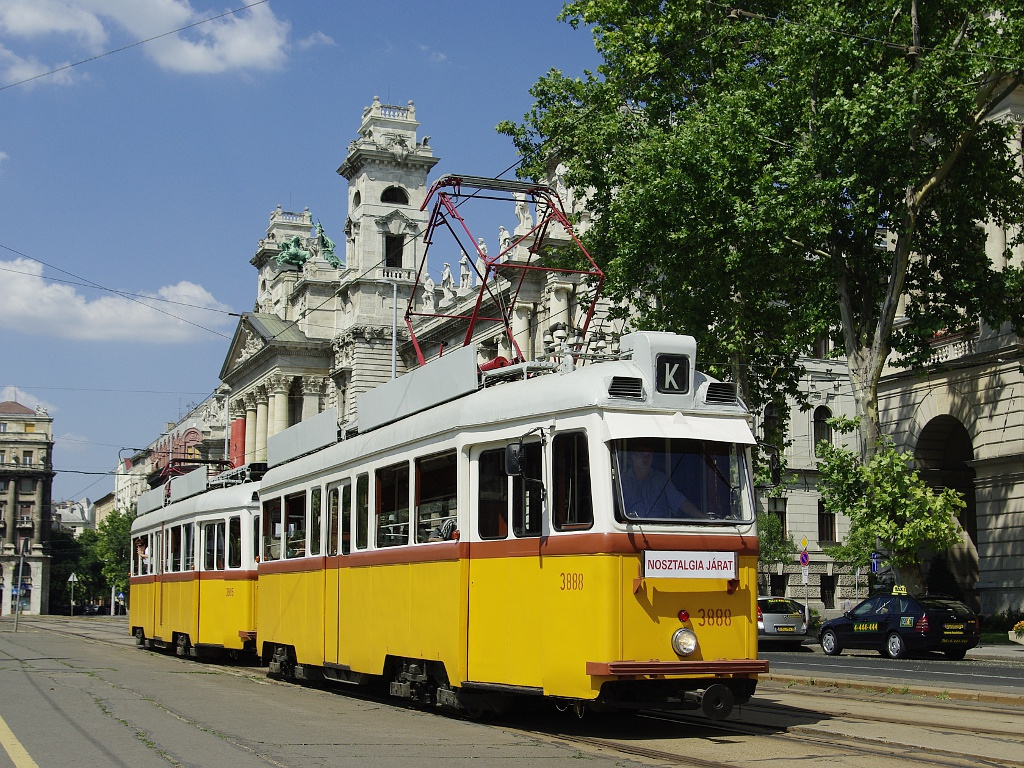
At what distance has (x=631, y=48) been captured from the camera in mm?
32125

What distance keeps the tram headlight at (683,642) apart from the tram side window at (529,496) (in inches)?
59.4

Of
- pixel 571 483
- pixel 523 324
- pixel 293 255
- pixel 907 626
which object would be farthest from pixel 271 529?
pixel 293 255

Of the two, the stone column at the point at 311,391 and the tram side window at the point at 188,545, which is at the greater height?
the stone column at the point at 311,391

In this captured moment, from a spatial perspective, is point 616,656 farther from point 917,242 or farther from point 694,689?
point 917,242

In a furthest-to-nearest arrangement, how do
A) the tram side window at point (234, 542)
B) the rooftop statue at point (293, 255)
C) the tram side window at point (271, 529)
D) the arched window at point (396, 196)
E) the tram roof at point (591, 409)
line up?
the rooftop statue at point (293, 255), the arched window at point (396, 196), the tram side window at point (234, 542), the tram side window at point (271, 529), the tram roof at point (591, 409)

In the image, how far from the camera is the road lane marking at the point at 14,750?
31.0 feet

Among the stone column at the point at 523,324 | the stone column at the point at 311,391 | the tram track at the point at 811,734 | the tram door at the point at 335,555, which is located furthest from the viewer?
the stone column at the point at 311,391

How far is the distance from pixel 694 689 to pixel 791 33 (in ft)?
62.9

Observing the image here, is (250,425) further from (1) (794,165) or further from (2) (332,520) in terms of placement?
(2) (332,520)

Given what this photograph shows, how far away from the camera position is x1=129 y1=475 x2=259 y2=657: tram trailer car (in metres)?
22.0

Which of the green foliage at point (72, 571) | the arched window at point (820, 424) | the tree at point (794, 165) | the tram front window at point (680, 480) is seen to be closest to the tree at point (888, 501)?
A: the tree at point (794, 165)

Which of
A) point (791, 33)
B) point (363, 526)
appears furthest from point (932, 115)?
point (363, 526)

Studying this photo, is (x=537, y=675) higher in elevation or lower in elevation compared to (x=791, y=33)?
lower

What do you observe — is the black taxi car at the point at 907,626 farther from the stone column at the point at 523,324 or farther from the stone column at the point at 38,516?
the stone column at the point at 38,516
